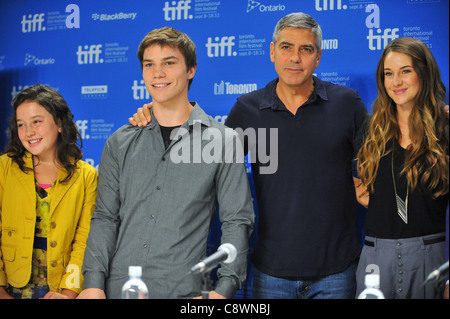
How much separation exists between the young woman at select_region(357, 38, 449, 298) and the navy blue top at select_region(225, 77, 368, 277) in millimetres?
159

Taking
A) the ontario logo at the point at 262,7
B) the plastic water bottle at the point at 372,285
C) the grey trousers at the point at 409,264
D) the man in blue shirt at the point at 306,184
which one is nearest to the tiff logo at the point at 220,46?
the ontario logo at the point at 262,7

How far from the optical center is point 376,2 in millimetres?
3482

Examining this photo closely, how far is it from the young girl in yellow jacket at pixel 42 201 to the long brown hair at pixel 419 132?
5.32 ft

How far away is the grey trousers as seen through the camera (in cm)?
263

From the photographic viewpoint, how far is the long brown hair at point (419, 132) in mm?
2684

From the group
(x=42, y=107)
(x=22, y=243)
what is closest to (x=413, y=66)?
(x=42, y=107)

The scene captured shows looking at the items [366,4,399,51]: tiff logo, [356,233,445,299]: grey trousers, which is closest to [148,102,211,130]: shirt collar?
[356,233,445,299]: grey trousers

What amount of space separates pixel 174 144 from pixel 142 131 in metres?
0.24

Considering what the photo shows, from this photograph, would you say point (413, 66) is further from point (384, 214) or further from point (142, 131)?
point (142, 131)

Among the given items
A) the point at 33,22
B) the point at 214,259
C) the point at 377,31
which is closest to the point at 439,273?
the point at 214,259

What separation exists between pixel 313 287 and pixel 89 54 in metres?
2.36

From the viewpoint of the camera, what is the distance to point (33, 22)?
4188mm

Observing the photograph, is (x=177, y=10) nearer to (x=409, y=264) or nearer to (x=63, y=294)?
(x=63, y=294)

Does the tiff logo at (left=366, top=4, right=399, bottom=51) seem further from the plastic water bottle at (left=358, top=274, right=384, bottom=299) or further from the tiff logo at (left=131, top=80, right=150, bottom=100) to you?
the plastic water bottle at (left=358, top=274, right=384, bottom=299)
